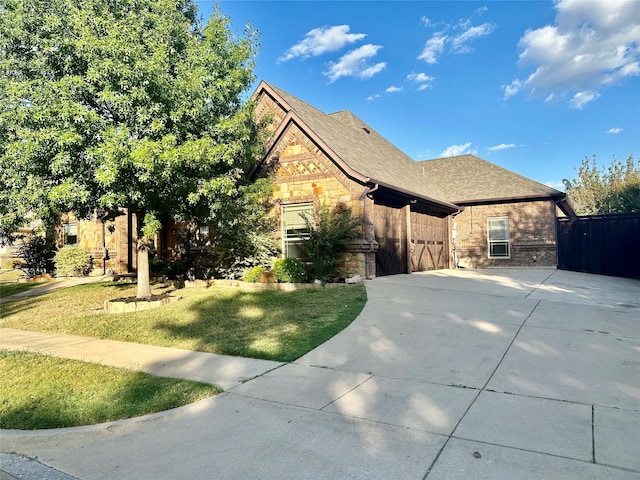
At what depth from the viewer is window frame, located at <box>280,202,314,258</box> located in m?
13.9

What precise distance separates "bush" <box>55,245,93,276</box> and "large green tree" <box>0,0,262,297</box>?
27.6ft

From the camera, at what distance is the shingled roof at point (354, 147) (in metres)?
13.2

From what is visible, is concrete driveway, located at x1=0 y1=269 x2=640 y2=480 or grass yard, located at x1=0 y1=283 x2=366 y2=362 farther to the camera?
grass yard, located at x1=0 y1=283 x2=366 y2=362

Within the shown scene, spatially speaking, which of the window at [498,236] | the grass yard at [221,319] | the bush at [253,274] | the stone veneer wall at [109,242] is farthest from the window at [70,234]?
the window at [498,236]

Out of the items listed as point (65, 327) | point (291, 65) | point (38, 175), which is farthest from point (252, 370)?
point (291, 65)

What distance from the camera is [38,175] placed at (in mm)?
8805

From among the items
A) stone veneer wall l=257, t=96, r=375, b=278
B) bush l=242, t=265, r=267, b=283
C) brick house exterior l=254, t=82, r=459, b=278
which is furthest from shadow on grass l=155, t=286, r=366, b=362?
brick house exterior l=254, t=82, r=459, b=278

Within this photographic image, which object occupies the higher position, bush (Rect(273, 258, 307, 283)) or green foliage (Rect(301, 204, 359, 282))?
green foliage (Rect(301, 204, 359, 282))

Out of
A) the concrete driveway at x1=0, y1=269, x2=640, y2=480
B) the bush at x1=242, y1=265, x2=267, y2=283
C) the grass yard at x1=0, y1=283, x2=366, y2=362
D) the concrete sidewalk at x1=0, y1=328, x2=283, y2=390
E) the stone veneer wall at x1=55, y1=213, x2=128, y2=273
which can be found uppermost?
the stone veneer wall at x1=55, y1=213, x2=128, y2=273

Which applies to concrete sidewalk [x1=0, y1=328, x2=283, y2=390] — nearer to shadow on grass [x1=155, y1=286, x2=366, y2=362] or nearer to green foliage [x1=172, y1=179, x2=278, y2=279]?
shadow on grass [x1=155, y1=286, x2=366, y2=362]

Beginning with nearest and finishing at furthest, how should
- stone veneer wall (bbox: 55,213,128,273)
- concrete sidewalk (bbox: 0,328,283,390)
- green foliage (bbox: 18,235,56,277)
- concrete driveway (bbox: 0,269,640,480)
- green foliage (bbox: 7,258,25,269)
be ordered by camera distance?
concrete driveway (bbox: 0,269,640,480), concrete sidewalk (bbox: 0,328,283,390), stone veneer wall (bbox: 55,213,128,273), green foliage (bbox: 18,235,56,277), green foliage (bbox: 7,258,25,269)

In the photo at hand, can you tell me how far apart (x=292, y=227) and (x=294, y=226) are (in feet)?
0.30

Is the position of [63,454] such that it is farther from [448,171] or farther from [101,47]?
[448,171]

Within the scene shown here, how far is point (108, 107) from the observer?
9.14m
